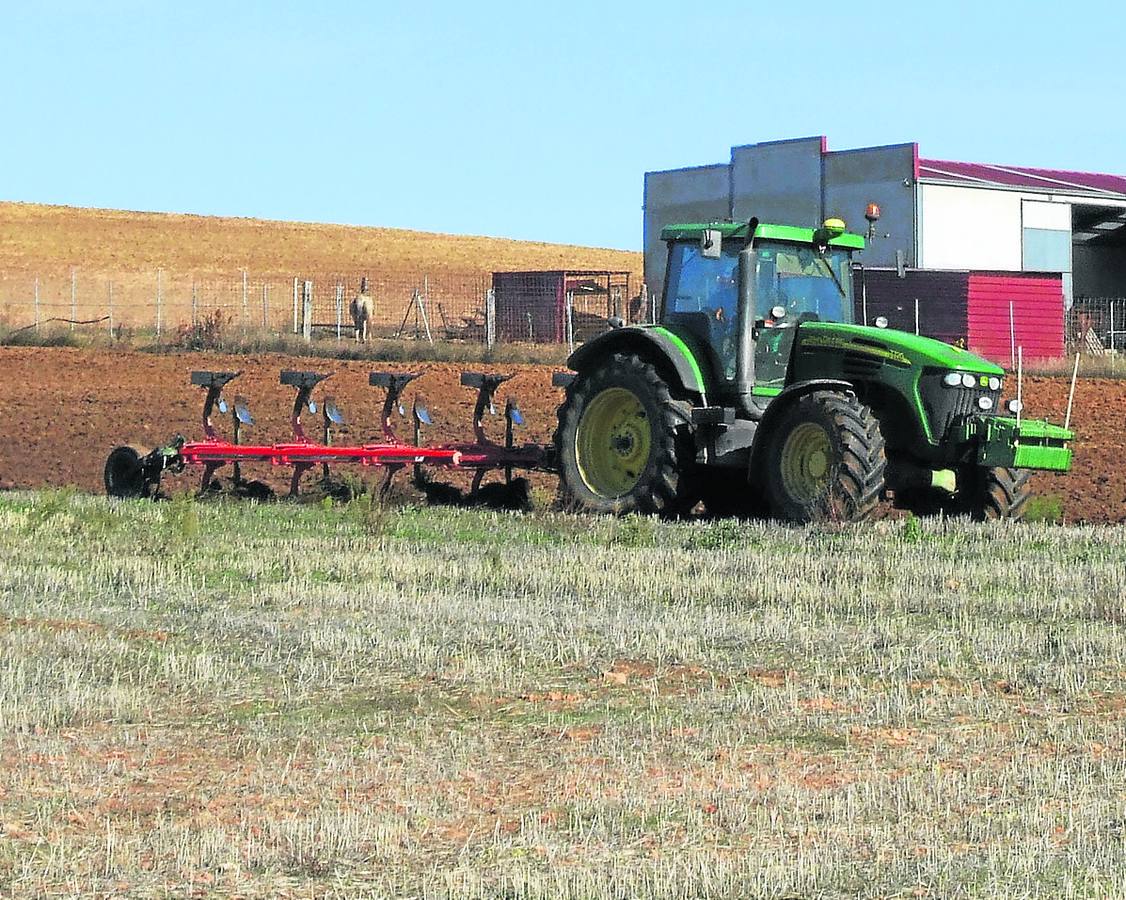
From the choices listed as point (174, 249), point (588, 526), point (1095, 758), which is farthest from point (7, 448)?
point (174, 249)

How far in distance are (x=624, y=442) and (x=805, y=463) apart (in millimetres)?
1837

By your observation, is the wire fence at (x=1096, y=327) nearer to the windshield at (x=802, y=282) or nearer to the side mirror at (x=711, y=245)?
the windshield at (x=802, y=282)

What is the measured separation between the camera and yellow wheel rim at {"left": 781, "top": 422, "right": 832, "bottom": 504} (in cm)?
1250

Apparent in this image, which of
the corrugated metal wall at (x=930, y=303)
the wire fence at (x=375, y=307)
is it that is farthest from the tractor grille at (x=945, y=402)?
the corrugated metal wall at (x=930, y=303)

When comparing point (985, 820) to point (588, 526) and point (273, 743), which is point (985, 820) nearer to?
point (273, 743)

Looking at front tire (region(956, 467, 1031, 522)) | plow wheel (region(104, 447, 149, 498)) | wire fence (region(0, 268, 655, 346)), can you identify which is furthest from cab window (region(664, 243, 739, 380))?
wire fence (region(0, 268, 655, 346))

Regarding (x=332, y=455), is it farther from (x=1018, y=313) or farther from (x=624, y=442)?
(x=1018, y=313)

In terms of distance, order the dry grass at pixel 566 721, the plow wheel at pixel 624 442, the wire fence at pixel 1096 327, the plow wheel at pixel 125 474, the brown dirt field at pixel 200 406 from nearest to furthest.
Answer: the dry grass at pixel 566 721 → the plow wheel at pixel 624 442 → the plow wheel at pixel 125 474 → the brown dirt field at pixel 200 406 → the wire fence at pixel 1096 327

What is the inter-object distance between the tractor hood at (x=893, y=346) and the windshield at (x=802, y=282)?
0.86 ft

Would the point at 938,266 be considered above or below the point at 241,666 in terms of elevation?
above

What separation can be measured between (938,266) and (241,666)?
28441 millimetres

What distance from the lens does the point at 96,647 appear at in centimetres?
800

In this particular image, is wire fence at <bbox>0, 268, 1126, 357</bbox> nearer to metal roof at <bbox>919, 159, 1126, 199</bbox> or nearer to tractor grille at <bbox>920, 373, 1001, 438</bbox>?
metal roof at <bbox>919, 159, 1126, 199</bbox>

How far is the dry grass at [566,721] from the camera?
16.4 ft
